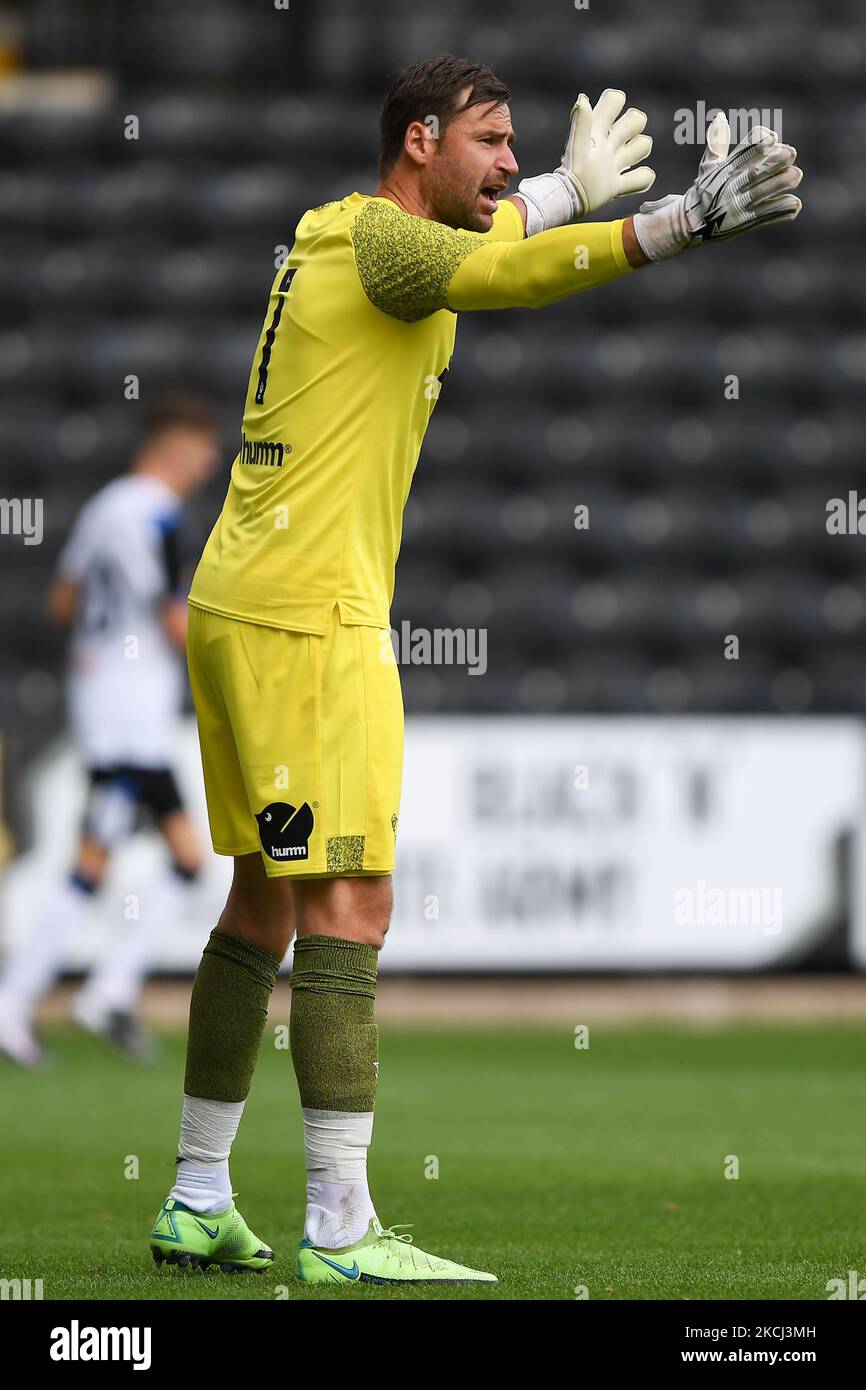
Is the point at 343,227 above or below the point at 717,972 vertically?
above

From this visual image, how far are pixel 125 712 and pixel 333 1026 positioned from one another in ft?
13.6

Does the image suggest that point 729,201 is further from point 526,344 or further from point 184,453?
point 526,344

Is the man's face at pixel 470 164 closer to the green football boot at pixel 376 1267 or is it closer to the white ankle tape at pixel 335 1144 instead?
the white ankle tape at pixel 335 1144

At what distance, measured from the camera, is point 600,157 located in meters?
3.33

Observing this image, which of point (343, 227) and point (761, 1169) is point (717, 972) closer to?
point (761, 1169)

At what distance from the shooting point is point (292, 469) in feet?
10.1

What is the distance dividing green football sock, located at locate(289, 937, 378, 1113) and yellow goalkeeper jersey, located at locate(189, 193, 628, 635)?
1.54ft

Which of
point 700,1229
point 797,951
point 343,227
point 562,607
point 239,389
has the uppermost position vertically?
point 239,389

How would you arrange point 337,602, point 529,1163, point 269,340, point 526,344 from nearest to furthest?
point 337,602, point 269,340, point 529,1163, point 526,344

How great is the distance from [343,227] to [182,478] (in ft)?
13.4

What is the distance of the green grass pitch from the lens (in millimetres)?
3133

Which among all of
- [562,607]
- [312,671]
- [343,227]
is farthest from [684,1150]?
[562,607]

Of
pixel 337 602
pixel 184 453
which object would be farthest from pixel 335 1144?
pixel 184 453

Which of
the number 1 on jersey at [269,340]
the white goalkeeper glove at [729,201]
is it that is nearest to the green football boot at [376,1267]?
the number 1 on jersey at [269,340]
